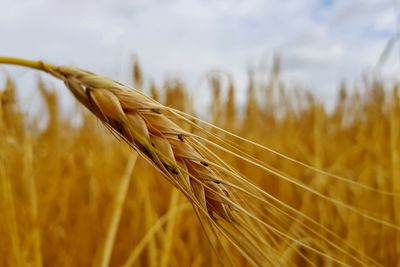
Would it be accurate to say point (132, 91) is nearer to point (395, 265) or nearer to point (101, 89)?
point (101, 89)

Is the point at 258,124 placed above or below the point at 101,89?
below

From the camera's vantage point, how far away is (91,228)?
3.45 feet

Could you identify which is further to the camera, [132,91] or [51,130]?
[51,130]

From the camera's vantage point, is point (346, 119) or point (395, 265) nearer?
point (395, 265)

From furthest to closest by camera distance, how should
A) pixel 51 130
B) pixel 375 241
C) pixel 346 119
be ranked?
pixel 346 119 → pixel 51 130 → pixel 375 241

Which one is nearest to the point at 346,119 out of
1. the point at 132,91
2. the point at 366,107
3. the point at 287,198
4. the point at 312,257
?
the point at 366,107

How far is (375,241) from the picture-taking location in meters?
0.92

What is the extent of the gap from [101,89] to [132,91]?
2cm

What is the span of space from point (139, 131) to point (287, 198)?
964mm

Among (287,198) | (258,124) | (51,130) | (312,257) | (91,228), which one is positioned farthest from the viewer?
(258,124)

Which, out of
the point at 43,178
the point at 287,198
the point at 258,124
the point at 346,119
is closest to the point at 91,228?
the point at 43,178

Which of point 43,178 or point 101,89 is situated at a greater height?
point 101,89

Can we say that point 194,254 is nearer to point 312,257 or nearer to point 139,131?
point 312,257

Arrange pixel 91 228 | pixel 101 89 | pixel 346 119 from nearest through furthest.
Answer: pixel 101 89 < pixel 91 228 < pixel 346 119
